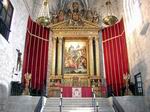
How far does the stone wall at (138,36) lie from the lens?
33.4ft

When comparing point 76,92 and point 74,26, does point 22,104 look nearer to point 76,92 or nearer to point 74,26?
point 76,92

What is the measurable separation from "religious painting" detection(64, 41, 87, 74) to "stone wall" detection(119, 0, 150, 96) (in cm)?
412

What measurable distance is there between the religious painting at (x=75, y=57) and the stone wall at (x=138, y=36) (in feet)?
13.5

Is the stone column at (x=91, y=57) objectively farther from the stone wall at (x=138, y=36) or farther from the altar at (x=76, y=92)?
the stone wall at (x=138, y=36)

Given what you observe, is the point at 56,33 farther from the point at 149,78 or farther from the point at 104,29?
the point at 149,78

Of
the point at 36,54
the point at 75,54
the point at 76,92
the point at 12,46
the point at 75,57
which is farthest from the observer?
the point at 75,54

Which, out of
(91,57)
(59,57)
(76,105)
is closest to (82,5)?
(91,57)

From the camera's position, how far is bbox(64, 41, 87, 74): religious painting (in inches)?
616

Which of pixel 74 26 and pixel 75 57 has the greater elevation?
pixel 74 26

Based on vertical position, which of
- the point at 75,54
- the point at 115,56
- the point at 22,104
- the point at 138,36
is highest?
the point at 138,36

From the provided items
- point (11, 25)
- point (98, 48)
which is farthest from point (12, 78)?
point (98, 48)

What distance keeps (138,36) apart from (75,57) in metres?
6.19

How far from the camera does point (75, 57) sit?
1622 cm

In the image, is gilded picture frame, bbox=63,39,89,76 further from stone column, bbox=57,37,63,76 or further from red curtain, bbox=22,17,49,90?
red curtain, bbox=22,17,49,90
